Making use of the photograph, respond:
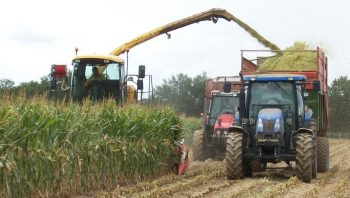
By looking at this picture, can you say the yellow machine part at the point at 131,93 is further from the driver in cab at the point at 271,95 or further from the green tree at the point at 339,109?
the green tree at the point at 339,109

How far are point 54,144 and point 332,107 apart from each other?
6538 cm

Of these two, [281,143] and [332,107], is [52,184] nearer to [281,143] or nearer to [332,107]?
[281,143]

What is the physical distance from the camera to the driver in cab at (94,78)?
15.2 meters

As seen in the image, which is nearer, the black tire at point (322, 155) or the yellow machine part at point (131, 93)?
the black tire at point (322, 155)

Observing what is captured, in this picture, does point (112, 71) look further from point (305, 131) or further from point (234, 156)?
point (305, 131)

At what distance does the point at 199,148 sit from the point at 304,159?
6721mm

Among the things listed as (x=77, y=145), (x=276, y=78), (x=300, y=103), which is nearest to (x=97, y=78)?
(x=276, y=78)

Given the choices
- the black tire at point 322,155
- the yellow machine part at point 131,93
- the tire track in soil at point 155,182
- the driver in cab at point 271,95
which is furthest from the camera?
the yellow machine part at point 131,93

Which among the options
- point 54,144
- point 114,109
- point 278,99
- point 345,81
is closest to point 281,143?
point 278,99

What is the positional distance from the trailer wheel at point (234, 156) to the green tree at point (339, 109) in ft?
187

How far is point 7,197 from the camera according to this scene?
834 centimetres

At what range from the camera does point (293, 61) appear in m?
16.8

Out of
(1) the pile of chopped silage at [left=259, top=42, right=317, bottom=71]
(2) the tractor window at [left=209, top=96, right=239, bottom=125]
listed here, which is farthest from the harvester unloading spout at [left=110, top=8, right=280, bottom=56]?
(1) the pile of chopped silage at [left=259, top=42, right=317, bottom=71]

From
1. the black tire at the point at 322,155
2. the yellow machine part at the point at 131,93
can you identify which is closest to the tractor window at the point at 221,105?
the yellow machine part at the point at 131,93
